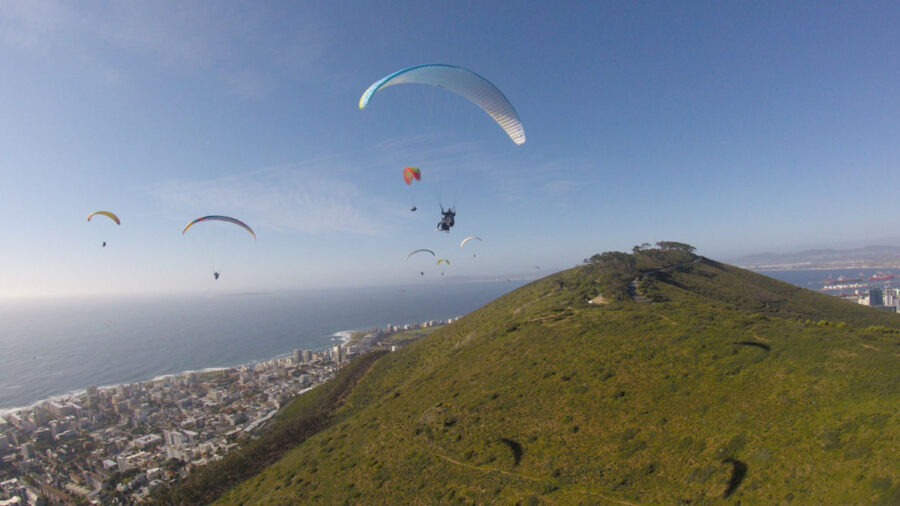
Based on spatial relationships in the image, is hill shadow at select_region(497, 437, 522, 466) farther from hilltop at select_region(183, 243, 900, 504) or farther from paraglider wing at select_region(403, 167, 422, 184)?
paraglider wing at select_region(403, 167, 422, 184)

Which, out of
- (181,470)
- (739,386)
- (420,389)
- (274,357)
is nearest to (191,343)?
(274,357)

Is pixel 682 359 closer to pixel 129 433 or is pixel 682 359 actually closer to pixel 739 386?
pixel 739 386

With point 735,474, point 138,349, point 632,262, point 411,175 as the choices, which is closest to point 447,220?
point 411,175

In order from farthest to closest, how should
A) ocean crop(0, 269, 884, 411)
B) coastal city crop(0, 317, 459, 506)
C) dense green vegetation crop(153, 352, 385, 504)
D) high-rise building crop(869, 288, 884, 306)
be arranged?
high-rise building crop(869, 288, 884, 306) → ocean crop(0, 269, 884, 411) → coastal city crop(0, 317, 459, 506) → dense green vegetation crop(153, 352, 385, 504)

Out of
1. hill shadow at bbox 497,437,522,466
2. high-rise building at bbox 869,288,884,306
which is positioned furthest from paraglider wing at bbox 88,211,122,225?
high-rise building at bbox 869,288,884,306

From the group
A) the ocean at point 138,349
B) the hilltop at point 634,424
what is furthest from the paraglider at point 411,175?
the ocean at point 138,349

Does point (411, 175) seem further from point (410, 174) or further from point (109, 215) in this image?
point (109, 215)
